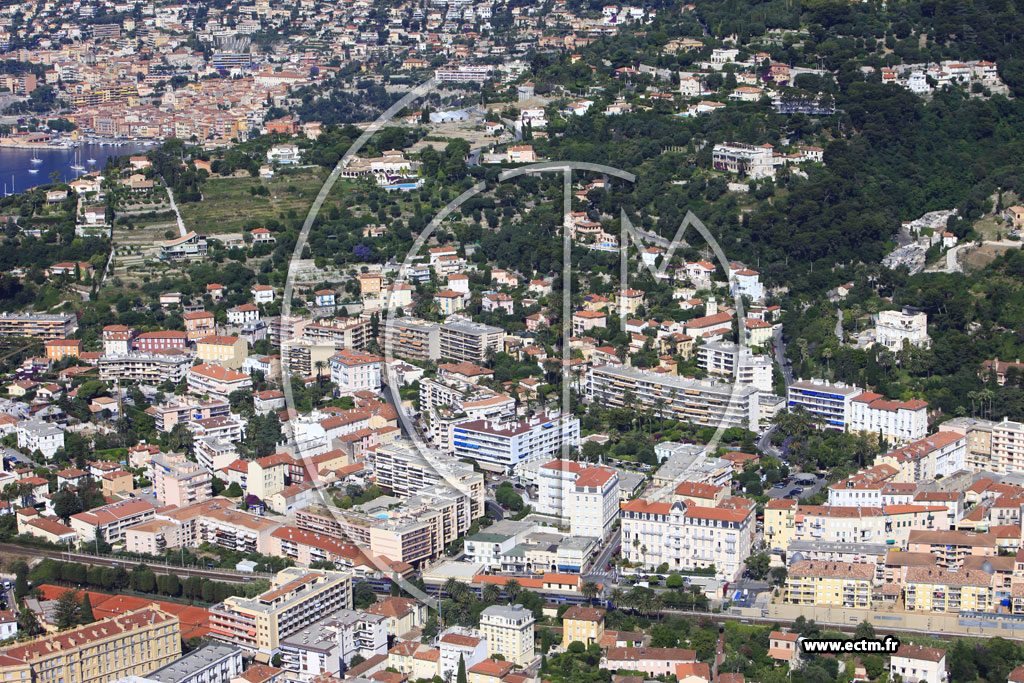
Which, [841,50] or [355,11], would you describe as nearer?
[841,50]

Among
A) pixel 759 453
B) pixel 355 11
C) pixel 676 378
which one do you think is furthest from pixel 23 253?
pixel 355 11

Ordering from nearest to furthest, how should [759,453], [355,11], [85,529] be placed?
[85,529] < [759,453] < [355,11]

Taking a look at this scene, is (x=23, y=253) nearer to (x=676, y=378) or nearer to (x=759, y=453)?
(x=676, y=378)

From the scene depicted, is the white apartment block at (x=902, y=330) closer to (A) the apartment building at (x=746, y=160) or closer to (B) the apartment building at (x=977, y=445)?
(B) the apartment building at (x=977, y=445)

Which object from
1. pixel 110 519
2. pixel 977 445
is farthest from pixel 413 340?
pixel 977 445

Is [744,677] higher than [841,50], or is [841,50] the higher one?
[841,50]
